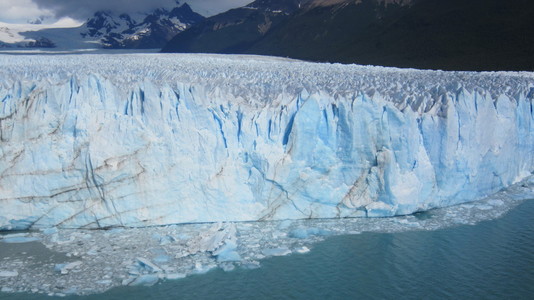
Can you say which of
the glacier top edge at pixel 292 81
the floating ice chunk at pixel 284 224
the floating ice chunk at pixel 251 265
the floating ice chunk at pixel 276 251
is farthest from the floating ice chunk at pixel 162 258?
the glacier top edge at pixel 292 81

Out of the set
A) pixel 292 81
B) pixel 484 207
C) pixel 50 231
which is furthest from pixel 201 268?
pixel 484 207

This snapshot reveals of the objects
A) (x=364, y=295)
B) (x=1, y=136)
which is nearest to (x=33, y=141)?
(x=1, y=136)

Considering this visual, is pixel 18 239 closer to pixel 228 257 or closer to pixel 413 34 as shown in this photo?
pixel 228 257

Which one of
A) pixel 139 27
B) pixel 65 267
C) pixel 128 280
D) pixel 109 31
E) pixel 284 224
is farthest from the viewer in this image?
pixel 139 27

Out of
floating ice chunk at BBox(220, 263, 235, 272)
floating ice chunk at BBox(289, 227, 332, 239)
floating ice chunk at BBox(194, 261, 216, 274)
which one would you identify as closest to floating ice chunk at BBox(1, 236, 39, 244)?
floating ice chunk at BBox(194, 261, 216, 274)

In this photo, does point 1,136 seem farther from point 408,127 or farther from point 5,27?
point 5,27

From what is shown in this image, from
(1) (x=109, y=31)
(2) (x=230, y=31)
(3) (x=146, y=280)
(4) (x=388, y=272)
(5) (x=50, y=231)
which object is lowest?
(4) (x=388, y=272)

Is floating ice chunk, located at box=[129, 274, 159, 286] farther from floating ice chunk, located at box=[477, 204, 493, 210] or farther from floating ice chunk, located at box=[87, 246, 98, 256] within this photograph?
floating ice chunk, located at box=[477, 204, 493, 210]
